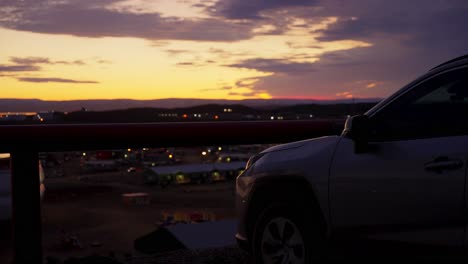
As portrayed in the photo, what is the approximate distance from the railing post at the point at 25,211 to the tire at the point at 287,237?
5.67 ft

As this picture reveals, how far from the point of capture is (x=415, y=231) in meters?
4.10

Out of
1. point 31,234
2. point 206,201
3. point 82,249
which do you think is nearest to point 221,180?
point 206,201

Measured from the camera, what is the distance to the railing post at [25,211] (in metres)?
5.28

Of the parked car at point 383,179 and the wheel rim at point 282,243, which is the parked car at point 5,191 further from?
the parked car at point 383,179

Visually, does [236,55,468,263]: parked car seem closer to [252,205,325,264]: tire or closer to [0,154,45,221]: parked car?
[252,205,325,264]: tire

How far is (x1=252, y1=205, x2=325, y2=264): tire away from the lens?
4.67 meters

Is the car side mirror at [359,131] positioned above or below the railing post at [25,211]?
above

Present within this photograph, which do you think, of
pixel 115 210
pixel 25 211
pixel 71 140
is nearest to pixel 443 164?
pixel 71 140

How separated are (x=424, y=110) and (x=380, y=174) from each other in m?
0.48

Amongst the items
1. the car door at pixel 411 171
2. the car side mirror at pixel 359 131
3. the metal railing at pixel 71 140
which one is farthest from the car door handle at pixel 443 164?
the metal railing at pixel 71 140

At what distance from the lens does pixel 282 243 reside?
4.92m

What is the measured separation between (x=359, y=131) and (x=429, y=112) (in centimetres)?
44

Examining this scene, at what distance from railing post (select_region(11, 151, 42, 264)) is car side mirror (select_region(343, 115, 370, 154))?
256 cm

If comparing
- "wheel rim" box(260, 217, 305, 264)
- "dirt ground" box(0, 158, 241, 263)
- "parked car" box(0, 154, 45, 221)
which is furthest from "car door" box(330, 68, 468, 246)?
"dirt ground" box(0, 158, 241, 263)
